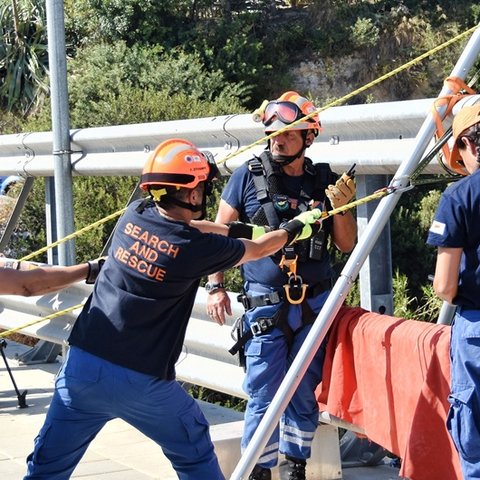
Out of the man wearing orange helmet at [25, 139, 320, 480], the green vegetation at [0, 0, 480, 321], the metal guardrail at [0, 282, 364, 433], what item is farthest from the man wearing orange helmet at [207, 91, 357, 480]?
the green vegetation at [0, 0, 480, 321]

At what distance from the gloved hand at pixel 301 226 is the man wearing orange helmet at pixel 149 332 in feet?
1.06

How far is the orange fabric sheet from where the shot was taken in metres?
4.79

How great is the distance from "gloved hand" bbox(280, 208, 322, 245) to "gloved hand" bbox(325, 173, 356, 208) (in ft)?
0.76

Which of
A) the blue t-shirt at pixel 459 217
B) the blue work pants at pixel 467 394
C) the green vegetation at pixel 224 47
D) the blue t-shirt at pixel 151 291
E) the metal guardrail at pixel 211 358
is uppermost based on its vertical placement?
the green vegetation at pixel 224 47

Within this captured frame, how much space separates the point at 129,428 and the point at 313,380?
199 centimetres

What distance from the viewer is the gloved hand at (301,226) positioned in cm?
493

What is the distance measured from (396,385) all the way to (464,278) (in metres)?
0.87

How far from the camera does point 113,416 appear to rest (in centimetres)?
459

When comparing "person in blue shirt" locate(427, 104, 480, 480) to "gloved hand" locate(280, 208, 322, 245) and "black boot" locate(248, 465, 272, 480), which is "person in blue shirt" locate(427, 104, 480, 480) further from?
"black boot" locate(248, 465, 272, 480)

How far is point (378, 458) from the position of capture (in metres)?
6.01

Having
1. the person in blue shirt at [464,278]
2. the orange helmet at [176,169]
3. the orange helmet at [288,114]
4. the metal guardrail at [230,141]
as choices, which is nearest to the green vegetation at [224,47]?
the metal guardrail at [230,141]

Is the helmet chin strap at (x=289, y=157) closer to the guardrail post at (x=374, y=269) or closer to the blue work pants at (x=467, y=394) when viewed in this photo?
the guardrail post at (x=374, y=269)

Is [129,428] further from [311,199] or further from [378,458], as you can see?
[311,199]

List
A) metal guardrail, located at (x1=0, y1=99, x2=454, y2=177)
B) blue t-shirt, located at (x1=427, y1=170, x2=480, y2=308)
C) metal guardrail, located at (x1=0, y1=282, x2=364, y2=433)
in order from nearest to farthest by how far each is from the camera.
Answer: blue t-shirt, located at (x1=427, y1=170, x2=480, y2=308) → metal guardrail, located at (x1=0, y1=99, x2=454, y2=177) → metal guardrail, located at (x1=0, y1=282, x2=364, y2=433)
